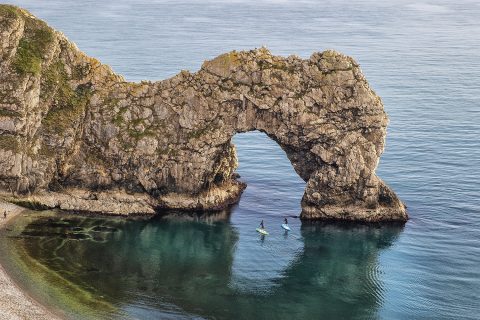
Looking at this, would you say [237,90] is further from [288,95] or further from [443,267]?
[443,267]

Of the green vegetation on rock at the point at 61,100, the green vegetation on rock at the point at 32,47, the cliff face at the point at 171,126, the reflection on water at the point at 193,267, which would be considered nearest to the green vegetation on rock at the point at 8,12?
the cliff face at the point at 171,126

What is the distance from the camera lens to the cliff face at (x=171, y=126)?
317ft

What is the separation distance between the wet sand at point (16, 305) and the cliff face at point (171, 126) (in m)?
24.4

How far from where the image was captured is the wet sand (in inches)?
2692

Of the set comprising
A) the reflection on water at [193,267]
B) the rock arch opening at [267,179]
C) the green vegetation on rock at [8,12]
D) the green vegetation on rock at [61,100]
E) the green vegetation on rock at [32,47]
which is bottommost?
the reflection on water at [193,267]

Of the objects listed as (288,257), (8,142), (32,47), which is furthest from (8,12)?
(288,257)

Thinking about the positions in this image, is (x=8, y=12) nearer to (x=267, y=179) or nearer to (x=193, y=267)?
(x=193, y=267)

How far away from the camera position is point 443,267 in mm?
84688

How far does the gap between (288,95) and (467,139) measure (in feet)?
182

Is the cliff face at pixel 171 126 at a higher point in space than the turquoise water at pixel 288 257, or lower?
higher

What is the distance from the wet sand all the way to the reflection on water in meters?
2.92

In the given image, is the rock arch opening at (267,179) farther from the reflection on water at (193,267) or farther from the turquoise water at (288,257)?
the reflection on water at (193,267)

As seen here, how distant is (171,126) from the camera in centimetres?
9969

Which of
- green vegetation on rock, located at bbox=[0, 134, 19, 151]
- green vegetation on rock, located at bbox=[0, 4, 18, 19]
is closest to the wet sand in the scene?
green vegetation on rock, located at bbox=[0, 134, 19, 151]
